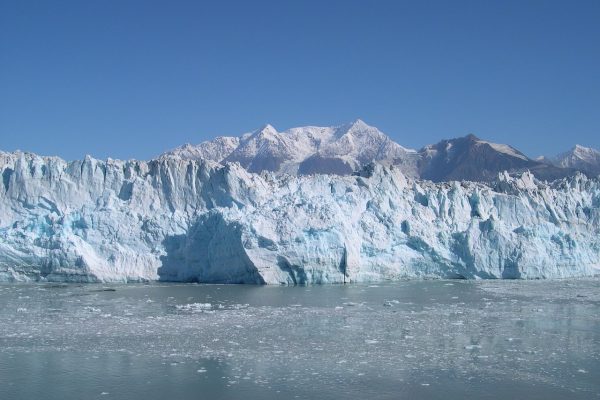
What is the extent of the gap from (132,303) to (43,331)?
3563 millimetres

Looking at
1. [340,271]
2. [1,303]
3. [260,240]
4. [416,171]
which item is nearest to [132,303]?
[1,303]

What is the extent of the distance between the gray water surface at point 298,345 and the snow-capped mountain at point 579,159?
170ft

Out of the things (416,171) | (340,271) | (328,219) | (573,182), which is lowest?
(340,271)

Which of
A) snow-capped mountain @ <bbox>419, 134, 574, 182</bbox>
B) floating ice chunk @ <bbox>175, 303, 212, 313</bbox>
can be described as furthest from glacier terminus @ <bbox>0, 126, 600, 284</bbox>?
snow-capped mountain @ <bbox>419, 134, 574, 182</bbox>

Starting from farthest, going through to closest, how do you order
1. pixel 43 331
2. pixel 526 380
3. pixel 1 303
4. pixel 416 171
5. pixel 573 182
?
pixel 416 171 < pixel 573 182 < pixel 1 303 < pixel 43 331 < pixel 526 380

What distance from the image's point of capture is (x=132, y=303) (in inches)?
574

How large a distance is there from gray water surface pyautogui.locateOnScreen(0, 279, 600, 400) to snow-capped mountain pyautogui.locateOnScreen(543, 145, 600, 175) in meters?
51.9

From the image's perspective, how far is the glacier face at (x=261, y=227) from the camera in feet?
61.1

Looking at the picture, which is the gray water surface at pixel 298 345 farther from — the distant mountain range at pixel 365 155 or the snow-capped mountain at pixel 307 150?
the snow-capped mountain at pixel 307 150

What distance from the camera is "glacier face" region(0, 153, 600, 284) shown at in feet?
61.1

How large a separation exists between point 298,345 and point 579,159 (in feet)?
207

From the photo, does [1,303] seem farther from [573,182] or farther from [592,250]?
[573,182]

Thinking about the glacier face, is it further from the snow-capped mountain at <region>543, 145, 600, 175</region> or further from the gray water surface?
the snow-capped mountain at <region>543, 145, 600, 175</region>

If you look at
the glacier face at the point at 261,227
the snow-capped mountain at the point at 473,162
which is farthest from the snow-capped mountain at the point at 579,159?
the glacier face at the point at 261,227
